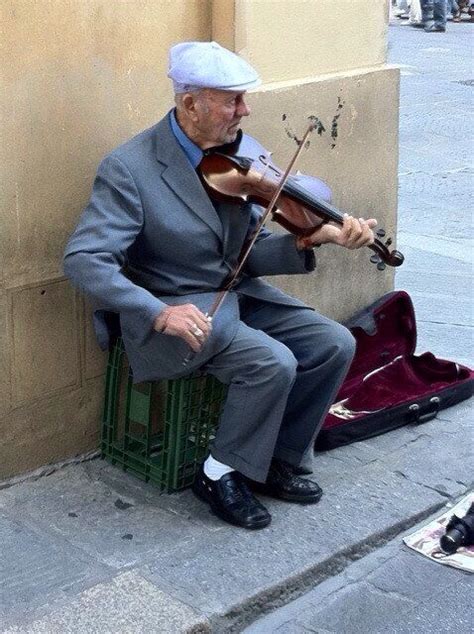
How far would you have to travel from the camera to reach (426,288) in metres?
5.71

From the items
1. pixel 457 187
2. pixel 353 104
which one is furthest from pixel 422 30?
pixel 353 104

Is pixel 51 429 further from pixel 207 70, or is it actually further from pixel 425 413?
pixel 425 413

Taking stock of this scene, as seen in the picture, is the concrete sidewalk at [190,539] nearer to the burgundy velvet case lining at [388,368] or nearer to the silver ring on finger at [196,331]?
the burgundy velvet case lining at [388,368]

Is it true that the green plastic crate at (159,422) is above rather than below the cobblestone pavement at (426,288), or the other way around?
above

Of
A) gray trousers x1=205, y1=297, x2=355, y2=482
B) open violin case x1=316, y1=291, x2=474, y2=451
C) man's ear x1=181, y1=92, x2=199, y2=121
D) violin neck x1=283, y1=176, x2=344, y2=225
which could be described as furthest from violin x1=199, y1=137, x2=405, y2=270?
open violin case x1=316, y1=291, x2=474, y2=451

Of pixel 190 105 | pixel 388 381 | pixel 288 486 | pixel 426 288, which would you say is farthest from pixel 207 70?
pixel 426 288

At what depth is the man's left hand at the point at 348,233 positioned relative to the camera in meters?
3.24

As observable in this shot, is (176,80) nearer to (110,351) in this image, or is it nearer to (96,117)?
(96,117)

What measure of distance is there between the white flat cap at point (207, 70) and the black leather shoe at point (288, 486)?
117cm

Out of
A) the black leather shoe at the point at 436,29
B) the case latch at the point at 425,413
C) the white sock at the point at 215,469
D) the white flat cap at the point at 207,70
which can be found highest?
the white flat cap at the point at 207,70

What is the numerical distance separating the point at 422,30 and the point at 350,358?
567 inches

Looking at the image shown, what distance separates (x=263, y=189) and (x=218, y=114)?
25 centimetres

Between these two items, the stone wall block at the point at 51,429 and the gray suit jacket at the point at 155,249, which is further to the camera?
the stone wall block at the point at 51,429

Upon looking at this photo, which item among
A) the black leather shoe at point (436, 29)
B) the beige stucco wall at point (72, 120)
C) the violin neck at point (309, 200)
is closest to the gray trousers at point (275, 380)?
the violin neck at point (309, 200)
